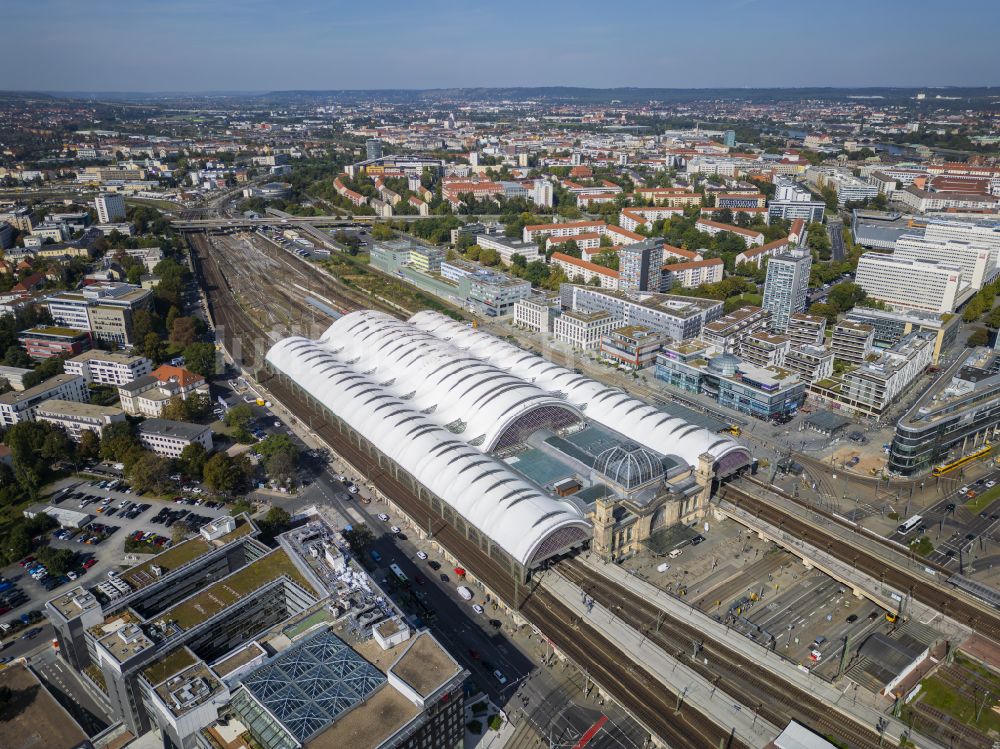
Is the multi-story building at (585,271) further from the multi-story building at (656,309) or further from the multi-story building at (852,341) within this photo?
the multi-story building at (852,341)

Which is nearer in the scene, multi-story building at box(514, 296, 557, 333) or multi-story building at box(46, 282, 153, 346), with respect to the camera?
multi-story building at box(46, 282, 153, 346)

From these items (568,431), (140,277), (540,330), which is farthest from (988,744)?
(140,277)

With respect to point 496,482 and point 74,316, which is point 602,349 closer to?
point 496,482

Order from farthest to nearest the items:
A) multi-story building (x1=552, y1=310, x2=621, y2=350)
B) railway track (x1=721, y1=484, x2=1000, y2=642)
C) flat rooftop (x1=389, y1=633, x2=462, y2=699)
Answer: multi-story building (x1=552, y1=310, x2=621, y2=350) → railway track (x1=721, y1=484, x2=1000, y2=642) → flat rooftop (x1=389, y1=633, x2=462, y2=699)

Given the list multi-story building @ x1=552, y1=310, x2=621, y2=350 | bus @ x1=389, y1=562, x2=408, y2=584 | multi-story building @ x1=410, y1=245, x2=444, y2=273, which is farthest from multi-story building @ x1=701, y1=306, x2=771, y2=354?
multi-story building @ x1=410, y1=245, x2=444, y2=273

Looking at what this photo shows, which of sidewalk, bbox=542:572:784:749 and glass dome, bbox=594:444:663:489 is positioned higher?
glass dome, bbox=594:444:663:489

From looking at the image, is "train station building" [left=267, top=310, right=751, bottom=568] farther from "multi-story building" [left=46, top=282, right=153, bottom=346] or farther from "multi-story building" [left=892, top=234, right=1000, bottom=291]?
"multi-story building" [left=892, top=234, right=1000, bottom=291]
